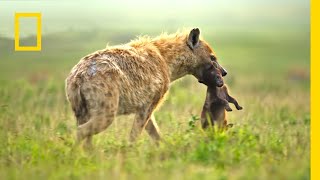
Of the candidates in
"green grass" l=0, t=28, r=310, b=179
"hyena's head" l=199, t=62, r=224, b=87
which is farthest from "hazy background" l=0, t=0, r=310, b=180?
"hyena's head" l=199, t=62, r=224, b=87

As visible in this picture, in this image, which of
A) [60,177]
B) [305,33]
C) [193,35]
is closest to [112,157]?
[60,177]

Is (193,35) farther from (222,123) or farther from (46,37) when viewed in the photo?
(46,37)

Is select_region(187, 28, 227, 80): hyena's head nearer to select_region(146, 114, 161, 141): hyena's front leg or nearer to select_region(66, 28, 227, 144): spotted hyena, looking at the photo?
select_region(66, 28, 227, 144): spotted hyena

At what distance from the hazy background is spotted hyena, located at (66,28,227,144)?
258 mm

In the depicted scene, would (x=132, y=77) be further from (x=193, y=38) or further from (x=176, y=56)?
(x=193, y=38)

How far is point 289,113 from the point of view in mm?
8414

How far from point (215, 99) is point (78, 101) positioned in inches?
60.2

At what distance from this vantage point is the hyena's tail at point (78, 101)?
21.7 feet

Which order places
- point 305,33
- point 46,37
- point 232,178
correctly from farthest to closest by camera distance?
point 46,37
point 305,33
point 232,178

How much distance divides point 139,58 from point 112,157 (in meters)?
1.14

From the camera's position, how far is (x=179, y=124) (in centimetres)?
740

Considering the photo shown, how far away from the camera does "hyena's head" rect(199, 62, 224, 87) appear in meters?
7.54

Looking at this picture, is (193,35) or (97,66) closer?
(97,66)

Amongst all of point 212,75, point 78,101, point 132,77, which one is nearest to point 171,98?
point 212,75
